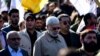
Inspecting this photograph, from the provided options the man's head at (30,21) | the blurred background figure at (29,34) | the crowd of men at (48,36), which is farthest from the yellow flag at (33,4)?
the man's head at (30,21)

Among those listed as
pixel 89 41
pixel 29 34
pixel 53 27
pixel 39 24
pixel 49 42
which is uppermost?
pixel 89 41

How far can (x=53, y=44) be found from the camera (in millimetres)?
8664

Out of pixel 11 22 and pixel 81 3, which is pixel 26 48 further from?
pixel 81 3

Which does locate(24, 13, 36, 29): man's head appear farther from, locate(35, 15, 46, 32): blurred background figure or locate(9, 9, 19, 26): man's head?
locate(35, 15, 46, 32): blurred background figure

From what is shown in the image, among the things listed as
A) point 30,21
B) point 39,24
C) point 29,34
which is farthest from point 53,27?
point 39,24

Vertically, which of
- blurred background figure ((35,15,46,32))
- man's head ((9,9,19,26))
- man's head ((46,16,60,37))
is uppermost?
man's head ((46,16,60,37))

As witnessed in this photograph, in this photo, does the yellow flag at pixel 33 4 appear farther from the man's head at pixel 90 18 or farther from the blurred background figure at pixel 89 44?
the blurred background figure at pixel 89 44

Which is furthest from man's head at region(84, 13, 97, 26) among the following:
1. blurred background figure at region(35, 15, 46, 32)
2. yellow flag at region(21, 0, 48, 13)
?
yellow flag at region(21, 0, 48, 13)

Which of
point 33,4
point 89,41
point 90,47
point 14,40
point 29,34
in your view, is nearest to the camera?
point 90,47

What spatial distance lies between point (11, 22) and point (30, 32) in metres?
0.86

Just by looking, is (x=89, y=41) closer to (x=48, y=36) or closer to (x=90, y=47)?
(x=90, y=47)

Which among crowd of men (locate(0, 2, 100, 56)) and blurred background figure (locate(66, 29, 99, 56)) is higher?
blurred background figure (locate(66, 29, 99, 56))

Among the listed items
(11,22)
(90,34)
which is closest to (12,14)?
(11,22)

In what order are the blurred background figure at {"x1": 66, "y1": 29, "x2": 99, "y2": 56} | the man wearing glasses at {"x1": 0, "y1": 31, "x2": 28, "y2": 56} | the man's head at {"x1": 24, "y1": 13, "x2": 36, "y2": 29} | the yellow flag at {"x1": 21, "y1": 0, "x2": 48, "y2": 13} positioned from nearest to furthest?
the blurred background figure at {"x1": 66, "y1": 29, "x2": 99, "y2": 56}
the man wearing glasses at {"x1": 0, "y1": 31, "x2": 28, "y2": 56}
the man's head at {"x1": 24, "y1": 13, "x2": 36, "y2": 29}
the yellow flag at {"x1": 21, "y1": 0, "x2": 48, "y2": 13}
